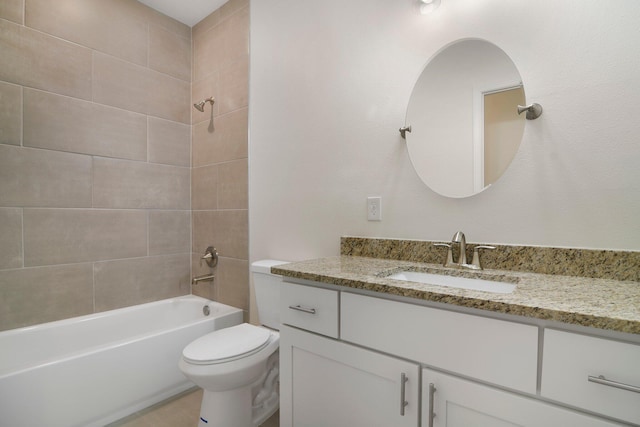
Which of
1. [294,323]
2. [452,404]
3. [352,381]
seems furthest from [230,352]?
[452,404]

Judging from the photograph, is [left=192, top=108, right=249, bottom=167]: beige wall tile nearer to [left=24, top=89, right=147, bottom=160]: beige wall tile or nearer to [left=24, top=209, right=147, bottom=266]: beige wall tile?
[left=24, top=89, right=147, bottom=160]: beige wall tile

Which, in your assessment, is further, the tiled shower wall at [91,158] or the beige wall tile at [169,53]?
the beige wall tile at [169,53]

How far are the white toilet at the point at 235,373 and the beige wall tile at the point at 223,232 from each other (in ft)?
1.90

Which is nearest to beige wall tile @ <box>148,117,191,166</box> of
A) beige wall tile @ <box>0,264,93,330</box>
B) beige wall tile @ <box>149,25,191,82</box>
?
beige wall tile @ <box>149,25,191,82</box>

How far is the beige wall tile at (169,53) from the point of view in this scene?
2.36 metres

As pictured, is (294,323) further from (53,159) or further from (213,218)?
(53,159)

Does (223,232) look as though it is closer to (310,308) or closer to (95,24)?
(310,308)

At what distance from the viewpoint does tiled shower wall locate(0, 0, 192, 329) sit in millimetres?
1773

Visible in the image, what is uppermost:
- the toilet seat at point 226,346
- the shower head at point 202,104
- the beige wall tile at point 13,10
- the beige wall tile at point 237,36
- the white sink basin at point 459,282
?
the beige wall tile at point 237,36

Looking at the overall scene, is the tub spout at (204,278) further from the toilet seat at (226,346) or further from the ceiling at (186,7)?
the ceiling at (186,7)

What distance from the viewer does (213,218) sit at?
7.92ft

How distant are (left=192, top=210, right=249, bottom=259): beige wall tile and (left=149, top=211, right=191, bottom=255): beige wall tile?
0.21 ft

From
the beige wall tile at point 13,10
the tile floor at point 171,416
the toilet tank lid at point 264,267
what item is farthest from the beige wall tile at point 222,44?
the tile floor at point 171,416

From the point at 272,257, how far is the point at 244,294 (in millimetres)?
405
